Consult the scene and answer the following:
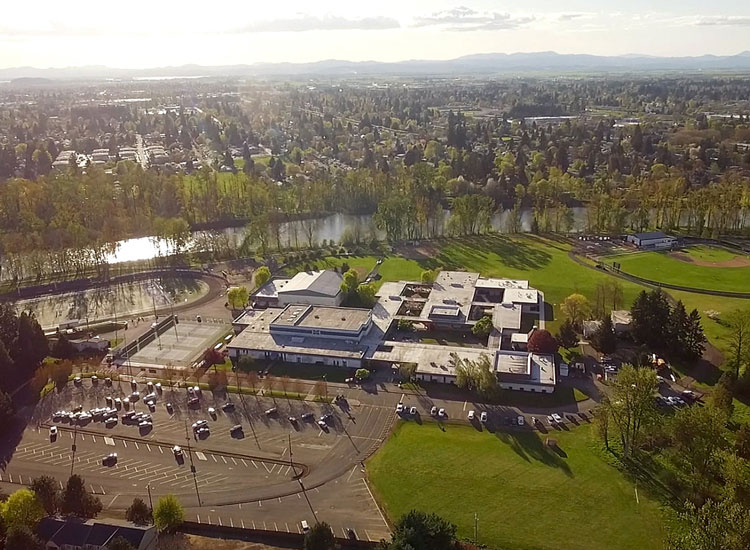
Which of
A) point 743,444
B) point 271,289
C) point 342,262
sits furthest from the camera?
point 342,262

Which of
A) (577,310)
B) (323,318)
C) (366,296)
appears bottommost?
(366,296)

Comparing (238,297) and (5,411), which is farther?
(238,297)

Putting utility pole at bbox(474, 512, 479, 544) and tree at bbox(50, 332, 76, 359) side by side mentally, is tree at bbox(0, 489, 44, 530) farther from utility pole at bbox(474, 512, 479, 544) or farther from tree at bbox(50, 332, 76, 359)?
tree at bbox(50, 332, 76, 359)

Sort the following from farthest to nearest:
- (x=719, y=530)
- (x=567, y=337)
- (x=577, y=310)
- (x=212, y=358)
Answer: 1. (x=577, y=310)
2. (x=567, y=337)
3. (x=212, y=358)
4. (x=719, y=530)

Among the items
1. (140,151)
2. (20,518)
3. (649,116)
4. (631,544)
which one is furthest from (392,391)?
(649,116)

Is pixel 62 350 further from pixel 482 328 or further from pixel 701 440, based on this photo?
pixel 701 440

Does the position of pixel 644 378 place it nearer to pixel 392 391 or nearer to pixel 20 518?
pixel 392 391

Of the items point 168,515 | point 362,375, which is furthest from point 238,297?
point 168,515

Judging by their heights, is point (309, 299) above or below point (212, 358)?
above
